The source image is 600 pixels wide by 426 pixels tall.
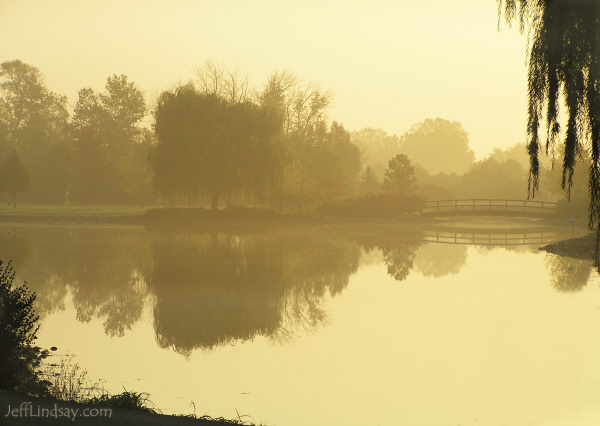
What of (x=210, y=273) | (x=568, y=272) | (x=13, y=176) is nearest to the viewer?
(x=210, y=273)

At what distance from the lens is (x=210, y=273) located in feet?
77.6

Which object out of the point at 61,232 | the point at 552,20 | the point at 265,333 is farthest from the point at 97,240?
the point at 552,20

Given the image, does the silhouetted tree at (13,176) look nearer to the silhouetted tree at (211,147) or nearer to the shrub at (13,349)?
the silhouetted tree at (211,147)

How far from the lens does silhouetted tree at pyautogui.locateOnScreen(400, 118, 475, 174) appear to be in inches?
6294

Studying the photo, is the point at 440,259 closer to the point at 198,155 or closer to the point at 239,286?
the point at 239,286

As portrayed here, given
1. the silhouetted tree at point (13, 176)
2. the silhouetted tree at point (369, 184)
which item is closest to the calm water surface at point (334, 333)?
the silhouetted tree at point (13, 176)

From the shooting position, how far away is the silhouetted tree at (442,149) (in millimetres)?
159875

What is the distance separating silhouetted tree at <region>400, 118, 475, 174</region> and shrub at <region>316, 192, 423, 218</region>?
103662mm

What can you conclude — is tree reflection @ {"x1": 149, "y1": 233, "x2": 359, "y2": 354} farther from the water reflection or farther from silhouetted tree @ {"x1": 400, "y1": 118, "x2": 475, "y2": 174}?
silhouetted tree @ {"x1": 400, "y1": 118, "x2": 475, "y2": 174}

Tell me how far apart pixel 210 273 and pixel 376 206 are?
31.3 meters

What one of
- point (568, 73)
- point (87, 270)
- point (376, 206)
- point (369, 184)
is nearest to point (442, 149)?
point (369, 184)

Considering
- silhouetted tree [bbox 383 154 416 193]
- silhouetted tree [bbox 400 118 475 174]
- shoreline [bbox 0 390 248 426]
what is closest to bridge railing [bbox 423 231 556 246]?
silhouetted tree [bbox 383 154 416 193]

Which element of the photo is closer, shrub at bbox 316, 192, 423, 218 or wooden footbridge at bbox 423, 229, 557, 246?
wooden footbridge at bbox 423, 229, 557, 246

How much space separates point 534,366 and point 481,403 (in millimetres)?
2412
